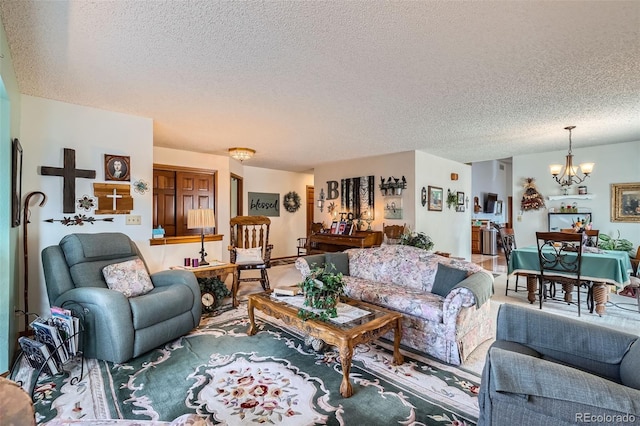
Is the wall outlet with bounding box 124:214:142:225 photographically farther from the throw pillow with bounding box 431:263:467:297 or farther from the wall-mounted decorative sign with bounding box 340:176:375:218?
the wall-mounted decorative sign with bounding box 340:176:375:218

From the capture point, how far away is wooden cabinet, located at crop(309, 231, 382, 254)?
18.9 feet

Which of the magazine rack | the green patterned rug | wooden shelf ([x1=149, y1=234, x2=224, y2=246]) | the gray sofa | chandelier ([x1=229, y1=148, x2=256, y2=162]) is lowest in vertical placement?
the green patterned rug

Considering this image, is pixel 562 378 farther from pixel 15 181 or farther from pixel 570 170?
pixel 570 170

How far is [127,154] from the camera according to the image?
138 inches

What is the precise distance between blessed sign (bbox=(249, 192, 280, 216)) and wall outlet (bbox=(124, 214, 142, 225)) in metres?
3.84

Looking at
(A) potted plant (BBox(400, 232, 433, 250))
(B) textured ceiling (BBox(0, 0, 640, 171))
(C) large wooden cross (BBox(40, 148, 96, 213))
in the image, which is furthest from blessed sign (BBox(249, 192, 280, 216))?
(C) large wooden cross (BBox(40, 148, 96, 213))

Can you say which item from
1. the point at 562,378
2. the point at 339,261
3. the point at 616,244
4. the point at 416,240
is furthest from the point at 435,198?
the point at 562,378

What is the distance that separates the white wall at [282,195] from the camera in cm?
746

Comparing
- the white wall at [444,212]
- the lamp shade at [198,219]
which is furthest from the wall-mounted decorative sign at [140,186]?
the white wall at [444,212]

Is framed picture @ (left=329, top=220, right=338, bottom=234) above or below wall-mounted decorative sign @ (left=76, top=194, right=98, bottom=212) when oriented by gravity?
below

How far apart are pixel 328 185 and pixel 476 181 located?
5.58 metres

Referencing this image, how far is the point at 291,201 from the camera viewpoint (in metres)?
8.17

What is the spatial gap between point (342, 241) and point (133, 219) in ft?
11.8

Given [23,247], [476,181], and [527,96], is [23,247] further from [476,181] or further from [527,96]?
[476,181]
